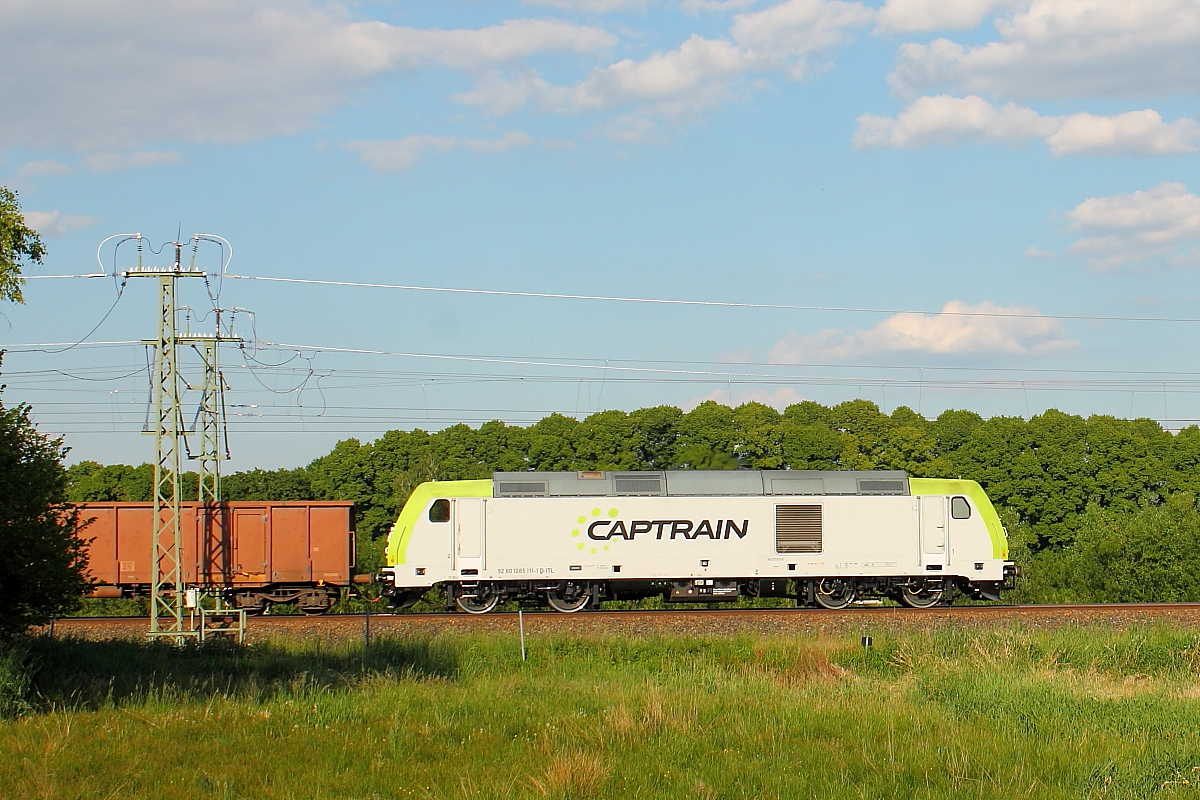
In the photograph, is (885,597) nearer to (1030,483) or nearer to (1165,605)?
(1165,605)

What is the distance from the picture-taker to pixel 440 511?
88.5 feet

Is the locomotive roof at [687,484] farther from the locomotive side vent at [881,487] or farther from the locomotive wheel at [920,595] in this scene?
the locomotive wheel at [920,595]

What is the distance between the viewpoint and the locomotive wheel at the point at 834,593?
2783cm

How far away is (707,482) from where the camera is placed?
90.1 ft

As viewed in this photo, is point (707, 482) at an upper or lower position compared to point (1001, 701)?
upper

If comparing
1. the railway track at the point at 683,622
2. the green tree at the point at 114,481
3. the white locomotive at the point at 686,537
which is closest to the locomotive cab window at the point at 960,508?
the white locomotive at the point at 686,537

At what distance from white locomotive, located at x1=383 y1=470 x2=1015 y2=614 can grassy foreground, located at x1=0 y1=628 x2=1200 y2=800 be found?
7677mm

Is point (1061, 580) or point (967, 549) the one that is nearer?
point (967, 549)

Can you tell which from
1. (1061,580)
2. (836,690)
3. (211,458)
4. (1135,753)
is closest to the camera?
(1135,753)

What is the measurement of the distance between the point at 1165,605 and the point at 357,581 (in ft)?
68.1

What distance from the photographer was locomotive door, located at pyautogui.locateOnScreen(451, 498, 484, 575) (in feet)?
87.8

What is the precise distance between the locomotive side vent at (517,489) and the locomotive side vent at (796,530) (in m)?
5.80

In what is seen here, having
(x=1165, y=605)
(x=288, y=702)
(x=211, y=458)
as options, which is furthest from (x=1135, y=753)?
(x=211, y=458)

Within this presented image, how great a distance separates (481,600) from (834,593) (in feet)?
28.7
